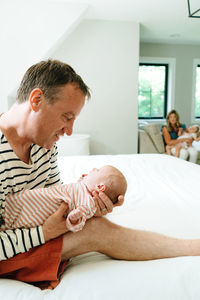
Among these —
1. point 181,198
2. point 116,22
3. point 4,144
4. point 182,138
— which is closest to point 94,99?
point 116,22

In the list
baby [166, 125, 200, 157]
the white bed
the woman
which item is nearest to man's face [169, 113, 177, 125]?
the woman

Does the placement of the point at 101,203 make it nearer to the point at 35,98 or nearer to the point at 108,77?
the point at 35,98

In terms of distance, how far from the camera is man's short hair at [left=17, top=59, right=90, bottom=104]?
1.00m

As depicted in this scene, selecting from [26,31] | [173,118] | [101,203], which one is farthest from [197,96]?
[101,203]

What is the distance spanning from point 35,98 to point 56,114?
10 centimetres

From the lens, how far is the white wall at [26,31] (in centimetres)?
376

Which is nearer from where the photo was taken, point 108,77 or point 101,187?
point 101,187

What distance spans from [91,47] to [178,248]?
4.21m

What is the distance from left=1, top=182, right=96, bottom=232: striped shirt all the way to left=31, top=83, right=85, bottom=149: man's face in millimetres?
218

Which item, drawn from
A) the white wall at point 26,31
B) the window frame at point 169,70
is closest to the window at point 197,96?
the window frame at point 169,70

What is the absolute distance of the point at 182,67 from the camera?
6230 millimetres

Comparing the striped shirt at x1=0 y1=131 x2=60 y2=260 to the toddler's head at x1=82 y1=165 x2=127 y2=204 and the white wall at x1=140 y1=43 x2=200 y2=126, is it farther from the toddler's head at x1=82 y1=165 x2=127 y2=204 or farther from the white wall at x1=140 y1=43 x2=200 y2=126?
the white wall at x1=140 y1=43 x2=200 y2=126

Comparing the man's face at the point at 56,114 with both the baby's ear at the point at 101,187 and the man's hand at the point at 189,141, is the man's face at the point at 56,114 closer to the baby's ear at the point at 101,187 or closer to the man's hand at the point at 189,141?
the baby's ear at the point at 101,187

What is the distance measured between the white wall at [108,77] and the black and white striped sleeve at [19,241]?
3.88 m
